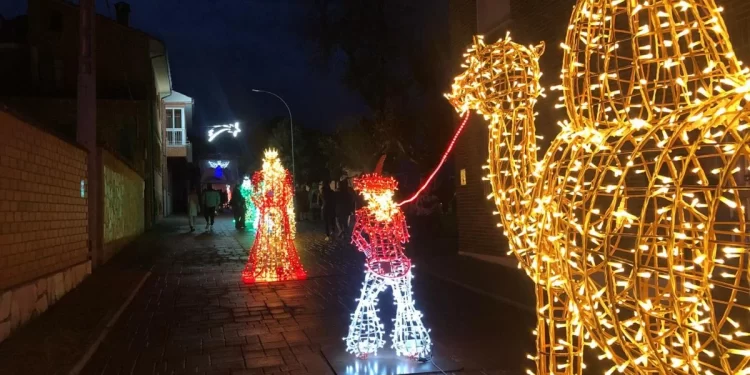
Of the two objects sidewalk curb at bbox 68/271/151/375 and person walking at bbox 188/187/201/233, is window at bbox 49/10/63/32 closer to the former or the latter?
person walking at bbox 188/187/201/233

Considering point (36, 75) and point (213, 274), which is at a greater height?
point (36, 75)

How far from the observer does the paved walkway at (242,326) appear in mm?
6234

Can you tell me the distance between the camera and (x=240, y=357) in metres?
6.49

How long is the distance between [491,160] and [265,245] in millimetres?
8637

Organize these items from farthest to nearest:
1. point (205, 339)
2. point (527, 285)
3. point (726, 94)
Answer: point (527, 285)
point (205, 339)
point (726, 94)

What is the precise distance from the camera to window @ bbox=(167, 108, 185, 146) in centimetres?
4406

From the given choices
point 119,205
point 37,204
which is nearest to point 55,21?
point 119,205

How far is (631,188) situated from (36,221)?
871cm

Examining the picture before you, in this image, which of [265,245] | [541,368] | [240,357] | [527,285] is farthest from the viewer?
[265,245]

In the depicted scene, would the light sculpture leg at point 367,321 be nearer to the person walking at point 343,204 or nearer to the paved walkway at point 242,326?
the paved walkway at point 242,326

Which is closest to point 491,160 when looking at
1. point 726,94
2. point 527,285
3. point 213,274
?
point 726,94

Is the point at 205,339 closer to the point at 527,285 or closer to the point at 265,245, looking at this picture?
the point at 265,245

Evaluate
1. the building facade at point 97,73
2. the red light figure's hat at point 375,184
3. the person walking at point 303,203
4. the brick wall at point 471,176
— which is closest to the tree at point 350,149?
the person walking at point 303,203

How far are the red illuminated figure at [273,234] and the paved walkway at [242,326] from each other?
0.43 meters
